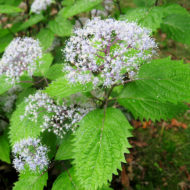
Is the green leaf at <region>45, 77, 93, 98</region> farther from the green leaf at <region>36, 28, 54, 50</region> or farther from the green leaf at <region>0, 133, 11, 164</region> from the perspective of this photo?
the green leaf at <region>36, 28, 54, 50</region>

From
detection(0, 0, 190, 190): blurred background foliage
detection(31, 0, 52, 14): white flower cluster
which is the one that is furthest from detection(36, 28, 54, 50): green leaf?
detection(31, 0, 52, 14): white flower cluster

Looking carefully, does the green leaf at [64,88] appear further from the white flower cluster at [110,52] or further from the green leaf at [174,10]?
the green leaf at [174,10]

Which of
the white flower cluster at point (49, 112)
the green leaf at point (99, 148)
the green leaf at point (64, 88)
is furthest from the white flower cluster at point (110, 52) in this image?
the white flower cluster at point (49, 112)

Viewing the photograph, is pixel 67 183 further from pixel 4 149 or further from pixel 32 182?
pixel 4 149

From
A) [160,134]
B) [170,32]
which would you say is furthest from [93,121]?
[160,134]

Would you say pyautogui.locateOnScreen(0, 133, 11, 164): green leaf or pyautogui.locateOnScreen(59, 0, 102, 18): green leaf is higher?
pyautogui.locateOnScreen(59, 0, 102, 18): green leaf

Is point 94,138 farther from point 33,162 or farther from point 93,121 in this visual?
point 33,162
